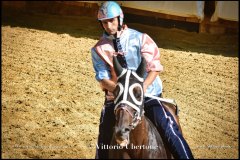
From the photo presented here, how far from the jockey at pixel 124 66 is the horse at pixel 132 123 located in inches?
8.5

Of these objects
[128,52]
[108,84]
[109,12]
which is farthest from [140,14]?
[108,84]

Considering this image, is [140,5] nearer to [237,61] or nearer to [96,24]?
[96,24]

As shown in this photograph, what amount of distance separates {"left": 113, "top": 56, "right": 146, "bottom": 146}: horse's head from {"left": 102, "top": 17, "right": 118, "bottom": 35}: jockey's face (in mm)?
881

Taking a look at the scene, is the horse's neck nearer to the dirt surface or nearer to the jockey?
the jockey

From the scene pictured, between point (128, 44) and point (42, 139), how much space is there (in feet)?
12.4

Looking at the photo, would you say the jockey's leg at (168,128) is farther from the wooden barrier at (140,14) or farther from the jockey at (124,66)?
the wooden barrier at (140,14)

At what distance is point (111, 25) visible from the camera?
4754mm

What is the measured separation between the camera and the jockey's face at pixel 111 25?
473 centimetres

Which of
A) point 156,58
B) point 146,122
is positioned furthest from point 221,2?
point 146,122

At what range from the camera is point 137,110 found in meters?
3.85

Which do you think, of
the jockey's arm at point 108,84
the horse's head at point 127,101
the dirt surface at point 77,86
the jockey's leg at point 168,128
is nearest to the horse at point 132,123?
the horse's head at point 127,101

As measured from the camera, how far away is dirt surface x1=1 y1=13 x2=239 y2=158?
790cm

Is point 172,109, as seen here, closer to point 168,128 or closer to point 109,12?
point 168,128

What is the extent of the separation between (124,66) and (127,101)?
101 cm
